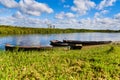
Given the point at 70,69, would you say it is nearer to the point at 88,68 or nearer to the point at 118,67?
the point at 88,68

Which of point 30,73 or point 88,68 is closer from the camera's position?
point 30,73

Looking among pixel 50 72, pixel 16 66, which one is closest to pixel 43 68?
pixel 50 72

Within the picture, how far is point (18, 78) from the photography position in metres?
7.55

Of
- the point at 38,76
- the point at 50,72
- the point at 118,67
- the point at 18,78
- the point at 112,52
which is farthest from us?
the point at 112,52

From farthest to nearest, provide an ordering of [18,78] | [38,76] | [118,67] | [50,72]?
[118,67]
[50,72]
[38,76]
[18,78]

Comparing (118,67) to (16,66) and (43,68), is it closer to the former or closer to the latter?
(43,68)

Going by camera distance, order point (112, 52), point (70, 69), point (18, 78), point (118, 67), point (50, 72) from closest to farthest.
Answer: point (18, 78) → point (50, 72) → point (70, 69) → point (118, 67) → point (112, 52)

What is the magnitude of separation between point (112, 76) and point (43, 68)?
3014mm

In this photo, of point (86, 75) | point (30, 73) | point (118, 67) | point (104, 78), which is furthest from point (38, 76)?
point (118, 67)

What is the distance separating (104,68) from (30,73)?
12.2 feet

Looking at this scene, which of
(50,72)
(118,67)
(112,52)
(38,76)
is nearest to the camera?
(38,76)

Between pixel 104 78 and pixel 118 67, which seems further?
pixel 118 67

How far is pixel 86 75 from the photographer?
912 cm

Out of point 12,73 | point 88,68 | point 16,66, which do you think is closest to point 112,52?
point 88,68
